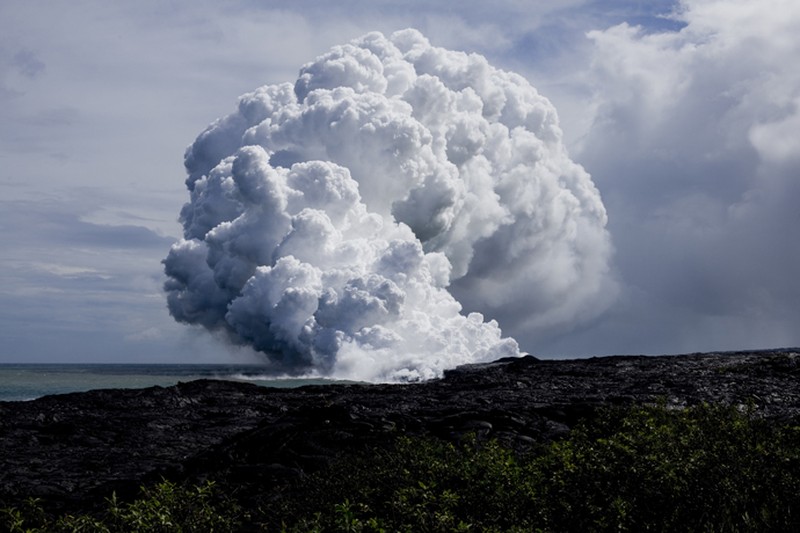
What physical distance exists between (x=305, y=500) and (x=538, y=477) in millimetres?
4249

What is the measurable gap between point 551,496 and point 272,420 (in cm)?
1843

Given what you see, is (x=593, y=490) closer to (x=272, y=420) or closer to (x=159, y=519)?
(x=159, y=519)

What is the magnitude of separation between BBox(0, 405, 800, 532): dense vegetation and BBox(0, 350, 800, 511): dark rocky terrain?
441cm

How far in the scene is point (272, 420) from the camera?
3003 centimetres

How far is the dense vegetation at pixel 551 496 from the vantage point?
37.2ft

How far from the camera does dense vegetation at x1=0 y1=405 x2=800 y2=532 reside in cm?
1135

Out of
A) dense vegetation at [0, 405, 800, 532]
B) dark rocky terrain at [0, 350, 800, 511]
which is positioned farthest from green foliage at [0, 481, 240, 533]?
dark rocky terrain at [0, 350, 800, 511]

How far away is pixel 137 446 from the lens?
2794cm

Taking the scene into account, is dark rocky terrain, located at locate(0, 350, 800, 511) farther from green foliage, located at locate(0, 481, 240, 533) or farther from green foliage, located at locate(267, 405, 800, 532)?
green foliage, located at locate(0, 481, 240, 533)

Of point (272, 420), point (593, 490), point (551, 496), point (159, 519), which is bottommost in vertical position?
point (159, 519)

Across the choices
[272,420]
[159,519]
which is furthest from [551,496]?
[272,420]

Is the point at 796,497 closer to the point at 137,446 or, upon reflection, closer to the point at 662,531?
the point at 662,531

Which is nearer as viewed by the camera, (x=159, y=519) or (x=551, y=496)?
(x=159, y=519)

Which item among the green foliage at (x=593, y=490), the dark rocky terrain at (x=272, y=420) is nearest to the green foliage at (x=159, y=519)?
the green foliage at (x=593, y=490)
